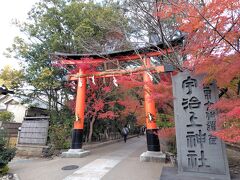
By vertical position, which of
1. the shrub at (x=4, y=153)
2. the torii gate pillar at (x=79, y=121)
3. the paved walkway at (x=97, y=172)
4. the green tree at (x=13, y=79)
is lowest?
the paved walkway at (x=97, y=172)

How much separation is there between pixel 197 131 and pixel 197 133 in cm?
6

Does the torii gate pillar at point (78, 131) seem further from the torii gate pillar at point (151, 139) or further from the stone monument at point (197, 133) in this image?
the stone monument at point (197, 133)

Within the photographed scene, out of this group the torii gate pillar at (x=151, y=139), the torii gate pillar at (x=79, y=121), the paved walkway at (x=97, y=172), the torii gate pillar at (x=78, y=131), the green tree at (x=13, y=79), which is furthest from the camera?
the green tree at (x=13, y=79)

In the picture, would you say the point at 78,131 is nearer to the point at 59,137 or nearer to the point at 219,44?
the point at 59,137

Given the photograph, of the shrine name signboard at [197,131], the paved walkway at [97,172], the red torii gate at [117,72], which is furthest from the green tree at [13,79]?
the shrine name signboard at [197,131]

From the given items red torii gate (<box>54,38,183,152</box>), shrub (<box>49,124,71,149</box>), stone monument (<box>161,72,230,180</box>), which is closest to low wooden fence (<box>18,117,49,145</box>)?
shrub (<box>49,124,71,149</box>)

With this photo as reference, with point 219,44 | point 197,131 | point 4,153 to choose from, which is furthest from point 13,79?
point 219,44

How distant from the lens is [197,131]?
647cm

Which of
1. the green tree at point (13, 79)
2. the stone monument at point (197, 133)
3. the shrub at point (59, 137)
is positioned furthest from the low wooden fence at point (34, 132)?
the stone monument at point (197, 133)

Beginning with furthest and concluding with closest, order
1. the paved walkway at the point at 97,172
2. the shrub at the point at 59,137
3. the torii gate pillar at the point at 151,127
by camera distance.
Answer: the shrub at the point at 59,137 → the torii gate pillar at the point at 151,127 → the paved walkway at the point at 97,172

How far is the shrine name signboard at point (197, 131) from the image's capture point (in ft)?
19.8

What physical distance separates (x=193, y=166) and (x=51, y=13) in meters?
14.7

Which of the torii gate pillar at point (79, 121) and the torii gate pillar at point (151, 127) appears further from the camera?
the torii gate pillar at point (79, 121)

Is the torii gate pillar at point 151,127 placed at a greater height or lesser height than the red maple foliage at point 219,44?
lesser
